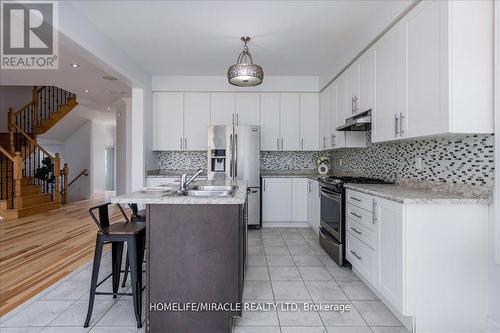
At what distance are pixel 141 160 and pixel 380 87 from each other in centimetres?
360

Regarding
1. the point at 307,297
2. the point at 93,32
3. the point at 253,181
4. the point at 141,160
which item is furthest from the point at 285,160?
the point at 93,32

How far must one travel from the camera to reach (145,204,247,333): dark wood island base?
184 centimetres

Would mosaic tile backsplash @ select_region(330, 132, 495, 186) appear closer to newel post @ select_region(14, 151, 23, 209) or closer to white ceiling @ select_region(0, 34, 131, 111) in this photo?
white ceiling @ select_region(0, 34, 131, 111)

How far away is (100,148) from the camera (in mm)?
10852

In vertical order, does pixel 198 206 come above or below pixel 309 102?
below

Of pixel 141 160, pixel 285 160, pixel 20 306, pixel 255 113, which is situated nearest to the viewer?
pixel 20 306

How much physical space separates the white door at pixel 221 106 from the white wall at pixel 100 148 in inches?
273

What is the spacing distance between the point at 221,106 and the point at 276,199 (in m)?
1.90

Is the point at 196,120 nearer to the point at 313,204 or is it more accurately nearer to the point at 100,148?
the point at 313,204

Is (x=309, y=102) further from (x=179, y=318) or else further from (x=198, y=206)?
(x=179, y=318)

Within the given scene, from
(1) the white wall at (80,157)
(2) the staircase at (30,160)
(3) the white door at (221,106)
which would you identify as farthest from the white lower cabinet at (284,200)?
(1) the white wall at (80,157)

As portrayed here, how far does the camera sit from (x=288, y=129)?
200 inches

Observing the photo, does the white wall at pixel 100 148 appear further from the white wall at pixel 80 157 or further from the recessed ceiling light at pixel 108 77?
the recessed ceiling light at pixel 108 77

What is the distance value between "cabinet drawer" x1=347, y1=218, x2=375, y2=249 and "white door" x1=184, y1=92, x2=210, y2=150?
9.99ft
